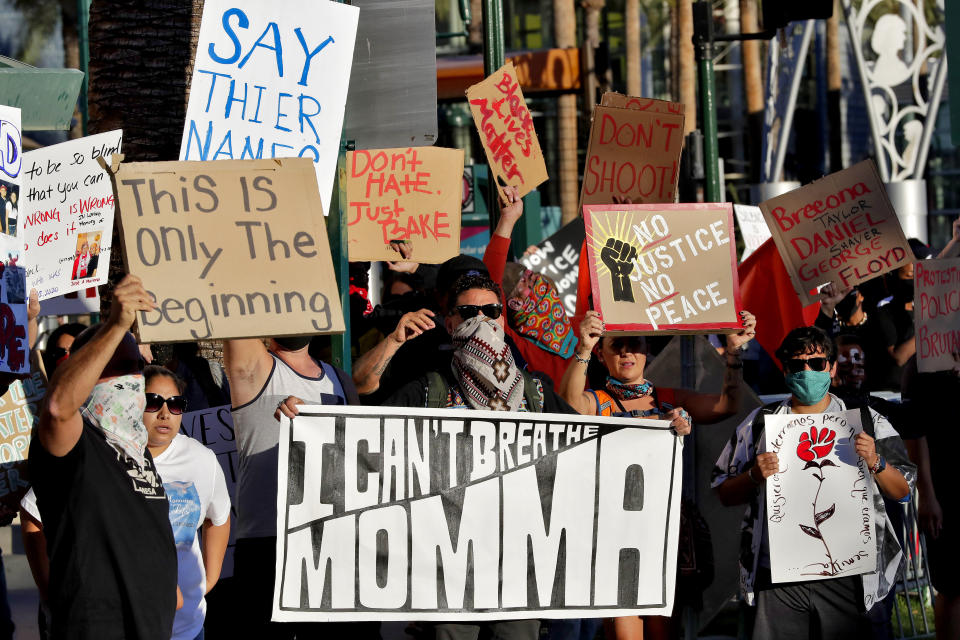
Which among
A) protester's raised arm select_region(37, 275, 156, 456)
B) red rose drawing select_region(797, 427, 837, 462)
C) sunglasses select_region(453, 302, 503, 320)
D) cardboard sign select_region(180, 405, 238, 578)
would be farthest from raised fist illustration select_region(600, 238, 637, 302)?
protester's raised arm select_region(37, 275, 156, 456)

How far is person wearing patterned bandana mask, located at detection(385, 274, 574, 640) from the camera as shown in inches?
215

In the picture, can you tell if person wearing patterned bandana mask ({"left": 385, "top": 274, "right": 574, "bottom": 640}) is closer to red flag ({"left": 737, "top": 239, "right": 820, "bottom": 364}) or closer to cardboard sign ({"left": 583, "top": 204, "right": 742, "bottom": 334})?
cardboard sign ({"left": 583, "top": 204, "right": 742, "bottom": 334})

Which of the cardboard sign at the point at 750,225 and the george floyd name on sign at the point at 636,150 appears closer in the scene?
the george floyd name on sign at the point at 636,150

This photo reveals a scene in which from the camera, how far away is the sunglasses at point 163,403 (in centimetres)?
496

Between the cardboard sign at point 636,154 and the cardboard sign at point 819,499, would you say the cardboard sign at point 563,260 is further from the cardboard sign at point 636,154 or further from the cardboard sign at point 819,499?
the cardboard sign at point 819,499

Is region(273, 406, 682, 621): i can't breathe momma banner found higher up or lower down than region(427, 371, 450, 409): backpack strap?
lower down

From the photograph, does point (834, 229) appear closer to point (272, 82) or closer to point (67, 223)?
point (272, 82)

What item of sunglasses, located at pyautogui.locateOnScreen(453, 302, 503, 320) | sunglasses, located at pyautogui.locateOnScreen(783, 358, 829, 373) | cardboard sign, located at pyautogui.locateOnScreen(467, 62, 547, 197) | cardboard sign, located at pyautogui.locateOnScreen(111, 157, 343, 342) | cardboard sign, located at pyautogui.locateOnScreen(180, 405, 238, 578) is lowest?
cardboard sign, located at pyautogui.locateOnScreen(180, 405, 238, 578)

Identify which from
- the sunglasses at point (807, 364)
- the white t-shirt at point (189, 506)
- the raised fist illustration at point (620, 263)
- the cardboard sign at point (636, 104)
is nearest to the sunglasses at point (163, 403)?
the white t-shirt at point (189, 506)

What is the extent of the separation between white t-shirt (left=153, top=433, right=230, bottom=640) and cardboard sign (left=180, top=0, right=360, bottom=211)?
1051 millimetres

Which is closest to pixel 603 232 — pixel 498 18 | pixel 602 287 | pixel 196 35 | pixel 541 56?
pixel 602 287

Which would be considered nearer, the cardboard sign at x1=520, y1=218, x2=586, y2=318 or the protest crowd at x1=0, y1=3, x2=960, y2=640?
the protest crowd at x1=0, y1=3, x2=960, y2=640

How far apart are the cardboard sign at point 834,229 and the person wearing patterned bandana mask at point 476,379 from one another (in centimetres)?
218

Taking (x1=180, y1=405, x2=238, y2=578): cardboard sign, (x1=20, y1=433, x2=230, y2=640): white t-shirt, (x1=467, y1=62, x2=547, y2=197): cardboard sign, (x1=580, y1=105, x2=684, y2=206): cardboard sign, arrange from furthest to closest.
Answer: (x1=467, y1=62, x2=547, y2=197): cardboard sign → (x1=580, y1=105, x2=684, y2=206): cardboard sign → (x1=180, y1=405, x2=238, y2=578): cardboard sign → (x1=20, y1=433, x2=230, y2=640): white t-shirt
